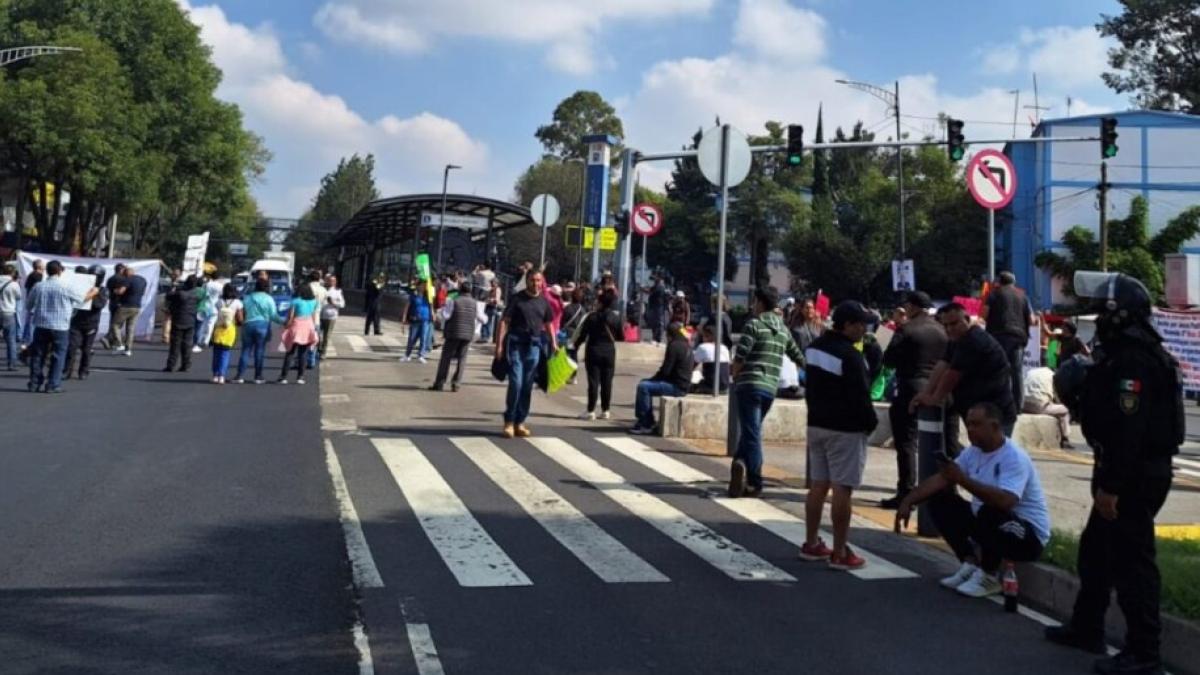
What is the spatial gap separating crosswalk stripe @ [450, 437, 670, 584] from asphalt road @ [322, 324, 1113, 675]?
2 cm

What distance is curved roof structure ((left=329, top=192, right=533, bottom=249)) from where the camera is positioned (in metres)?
37.6

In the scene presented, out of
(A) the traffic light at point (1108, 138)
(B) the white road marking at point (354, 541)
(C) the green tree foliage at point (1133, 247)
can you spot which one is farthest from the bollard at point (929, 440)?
(C) the green tree foliage at point (1133, 247)

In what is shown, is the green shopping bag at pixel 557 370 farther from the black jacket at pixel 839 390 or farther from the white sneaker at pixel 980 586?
the white sneaker at pixel 980 586

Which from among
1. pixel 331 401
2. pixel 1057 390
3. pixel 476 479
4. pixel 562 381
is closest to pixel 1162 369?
pixel 1057 390

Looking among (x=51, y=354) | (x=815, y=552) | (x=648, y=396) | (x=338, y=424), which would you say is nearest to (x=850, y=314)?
(x=815, y=552)

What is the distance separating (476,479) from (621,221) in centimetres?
1662

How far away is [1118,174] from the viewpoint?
150 feet

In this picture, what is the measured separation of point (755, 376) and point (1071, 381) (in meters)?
3.39

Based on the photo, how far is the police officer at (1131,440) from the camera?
15.6 feet

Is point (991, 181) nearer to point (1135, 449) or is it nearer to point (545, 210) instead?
point (1135, 449)

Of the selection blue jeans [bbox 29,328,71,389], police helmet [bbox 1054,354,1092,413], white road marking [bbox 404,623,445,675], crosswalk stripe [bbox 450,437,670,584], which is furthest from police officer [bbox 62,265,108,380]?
police helmet [bbox 1054,354,1092,413]

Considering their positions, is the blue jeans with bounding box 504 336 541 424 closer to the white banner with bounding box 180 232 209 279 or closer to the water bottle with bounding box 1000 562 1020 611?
the water bottle with bounding box 1000 562 1020 611

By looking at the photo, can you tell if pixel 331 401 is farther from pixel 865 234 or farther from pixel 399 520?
pixel 865 234

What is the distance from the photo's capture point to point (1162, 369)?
4.81 m
